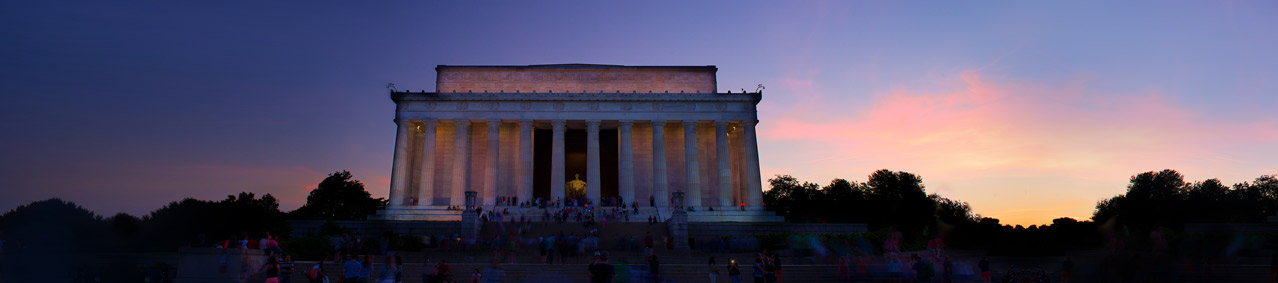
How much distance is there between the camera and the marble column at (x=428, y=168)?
49125mm

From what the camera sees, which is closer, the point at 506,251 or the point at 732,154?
the point at 506,251

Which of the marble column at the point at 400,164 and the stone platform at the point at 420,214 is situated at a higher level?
the marble column at the point at 400,164

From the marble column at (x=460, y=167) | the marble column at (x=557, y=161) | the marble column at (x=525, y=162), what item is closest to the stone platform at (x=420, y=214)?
the marble column at (x=460, y=167)

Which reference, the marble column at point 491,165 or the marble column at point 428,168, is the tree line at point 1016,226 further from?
the marble column at point 428,168

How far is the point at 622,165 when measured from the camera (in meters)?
50.6

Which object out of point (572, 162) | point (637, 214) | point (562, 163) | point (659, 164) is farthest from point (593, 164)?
point (572, 162)

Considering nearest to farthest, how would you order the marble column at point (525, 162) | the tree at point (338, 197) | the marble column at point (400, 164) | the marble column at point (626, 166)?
the marble column at point (400, 164) < the marble column at point (525, 162) < the marble column at point (626, 166) < the tree at point (338, 197)

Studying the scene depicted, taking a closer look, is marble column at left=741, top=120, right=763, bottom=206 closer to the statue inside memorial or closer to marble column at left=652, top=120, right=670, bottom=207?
marble column at left=652, top=120, right=670, bottom=207

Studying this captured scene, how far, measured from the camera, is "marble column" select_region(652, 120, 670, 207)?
5016 centimetres

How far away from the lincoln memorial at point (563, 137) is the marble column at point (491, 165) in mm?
71

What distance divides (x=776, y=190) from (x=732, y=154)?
32561mm

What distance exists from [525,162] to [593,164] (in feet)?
15.5

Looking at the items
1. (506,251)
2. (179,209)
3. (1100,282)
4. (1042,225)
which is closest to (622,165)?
(506,251)

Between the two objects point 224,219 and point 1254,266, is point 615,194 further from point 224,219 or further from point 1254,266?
point 1254,266
